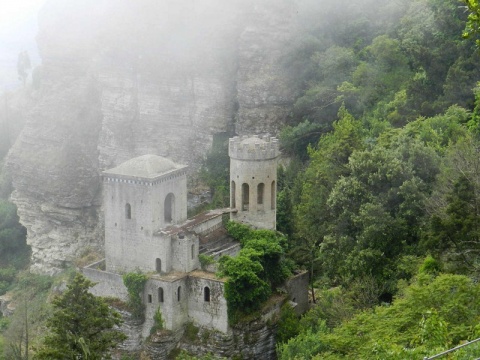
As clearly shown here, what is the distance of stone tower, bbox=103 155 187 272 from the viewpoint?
3189 centimetres

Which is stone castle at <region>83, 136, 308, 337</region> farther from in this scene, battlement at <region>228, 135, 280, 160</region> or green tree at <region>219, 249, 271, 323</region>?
battlement at <region>228, 135, 280, 160</region>

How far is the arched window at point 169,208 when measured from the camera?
3330 cm

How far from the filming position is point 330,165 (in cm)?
3744

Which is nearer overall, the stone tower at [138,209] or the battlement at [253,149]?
the stone tower at [138,209]

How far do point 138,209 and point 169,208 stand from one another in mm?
2174

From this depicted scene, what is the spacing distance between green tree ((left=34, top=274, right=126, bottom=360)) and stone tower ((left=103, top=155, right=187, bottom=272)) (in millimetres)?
6114

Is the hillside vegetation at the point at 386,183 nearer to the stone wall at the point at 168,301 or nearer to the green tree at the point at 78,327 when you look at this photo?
the stone wall at the point at 168,301

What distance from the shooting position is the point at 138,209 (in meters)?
32.1

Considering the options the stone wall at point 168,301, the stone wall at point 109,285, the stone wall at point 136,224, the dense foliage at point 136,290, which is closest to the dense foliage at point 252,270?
the stone wall at point 168,301

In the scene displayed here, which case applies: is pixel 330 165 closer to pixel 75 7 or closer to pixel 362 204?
pixel 362 204

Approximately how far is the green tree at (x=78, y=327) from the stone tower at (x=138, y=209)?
6114 millimetres

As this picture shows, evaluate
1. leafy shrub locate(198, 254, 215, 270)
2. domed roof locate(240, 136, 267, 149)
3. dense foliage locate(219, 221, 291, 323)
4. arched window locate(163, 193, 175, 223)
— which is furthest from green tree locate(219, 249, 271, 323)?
domed roof locate(240, 136, 267, 149)

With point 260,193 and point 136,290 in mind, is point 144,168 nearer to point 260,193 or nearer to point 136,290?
point 136,290

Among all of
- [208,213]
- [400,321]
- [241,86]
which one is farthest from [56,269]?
[400,321]
